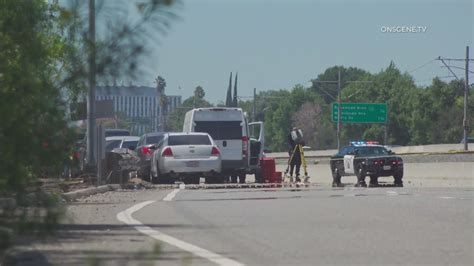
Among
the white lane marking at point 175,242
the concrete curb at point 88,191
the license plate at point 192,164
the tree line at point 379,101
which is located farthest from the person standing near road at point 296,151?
the tree line at point 379,101

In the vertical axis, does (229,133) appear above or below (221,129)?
below

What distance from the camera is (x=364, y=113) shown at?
73.2 metres

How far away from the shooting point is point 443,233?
1330 centimetres

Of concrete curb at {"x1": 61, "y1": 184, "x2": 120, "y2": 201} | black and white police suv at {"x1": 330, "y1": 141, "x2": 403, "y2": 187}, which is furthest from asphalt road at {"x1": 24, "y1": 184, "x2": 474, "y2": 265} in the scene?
black and white police suv at {"x1": 330, "y1": 141, "x2": 403, "y2": 187}

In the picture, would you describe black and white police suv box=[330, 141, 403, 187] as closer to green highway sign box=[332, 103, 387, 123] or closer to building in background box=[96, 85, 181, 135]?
building in background box=[96, 85, 181, 135]

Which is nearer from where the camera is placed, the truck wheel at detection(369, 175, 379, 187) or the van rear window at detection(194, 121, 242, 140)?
the van rear window at detection(194, 121, 242, 140)

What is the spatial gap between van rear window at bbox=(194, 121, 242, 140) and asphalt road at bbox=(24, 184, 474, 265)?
43.6ft

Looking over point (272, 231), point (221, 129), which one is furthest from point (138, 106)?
point (272, 231)

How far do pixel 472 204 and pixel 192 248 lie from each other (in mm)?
8891

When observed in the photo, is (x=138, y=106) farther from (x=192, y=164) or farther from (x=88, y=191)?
(x=88, y=191)

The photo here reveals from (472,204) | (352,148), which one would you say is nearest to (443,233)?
(472,204)

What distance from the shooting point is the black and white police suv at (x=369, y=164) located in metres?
35.4

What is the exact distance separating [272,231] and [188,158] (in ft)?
52.2

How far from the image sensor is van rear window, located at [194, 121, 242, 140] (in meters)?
34.8
